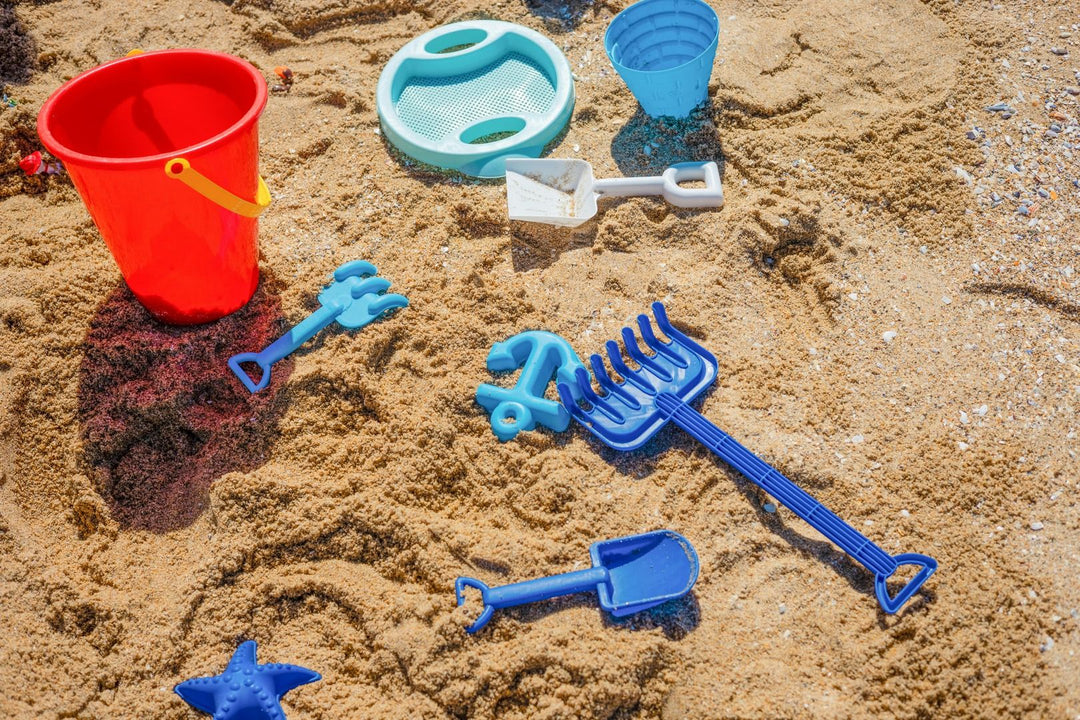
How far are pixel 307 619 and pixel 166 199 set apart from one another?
3.45 ft

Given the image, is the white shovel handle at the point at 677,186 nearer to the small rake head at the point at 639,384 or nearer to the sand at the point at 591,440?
the sand at the point at 591,440

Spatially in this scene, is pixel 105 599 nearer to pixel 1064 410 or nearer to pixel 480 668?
pixel 480 668

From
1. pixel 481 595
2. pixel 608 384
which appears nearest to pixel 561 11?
pixel 608 384

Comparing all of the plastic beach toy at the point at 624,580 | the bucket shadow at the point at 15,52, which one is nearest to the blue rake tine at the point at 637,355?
the plastic beach toy at the point at 624,580

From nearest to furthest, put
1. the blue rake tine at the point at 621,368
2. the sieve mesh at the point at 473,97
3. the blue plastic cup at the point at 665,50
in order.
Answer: the blue rake tine at the point at 621,368 → the blue plastic cup at the point at 665,50 → the sieve mesh at the point at 473,97

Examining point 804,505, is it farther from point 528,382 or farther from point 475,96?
point 475,96

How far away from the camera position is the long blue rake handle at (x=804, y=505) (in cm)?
174

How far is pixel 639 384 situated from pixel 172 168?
1224 millimetres

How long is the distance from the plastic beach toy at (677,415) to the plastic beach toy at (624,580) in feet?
0.82

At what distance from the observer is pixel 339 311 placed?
2.29 meters

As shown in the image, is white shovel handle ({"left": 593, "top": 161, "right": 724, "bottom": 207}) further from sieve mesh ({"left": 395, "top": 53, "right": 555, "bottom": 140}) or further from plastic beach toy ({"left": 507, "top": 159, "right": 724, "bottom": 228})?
sieve mesh ({"left": 395, "top": 53, "right": 555, "bottom": 140})

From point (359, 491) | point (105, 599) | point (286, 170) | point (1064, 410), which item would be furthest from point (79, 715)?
point (1064, 410)

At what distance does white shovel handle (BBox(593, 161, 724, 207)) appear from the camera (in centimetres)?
251

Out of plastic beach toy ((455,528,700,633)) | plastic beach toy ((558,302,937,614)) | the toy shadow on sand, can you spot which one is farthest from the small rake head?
the toy shadow on sand
